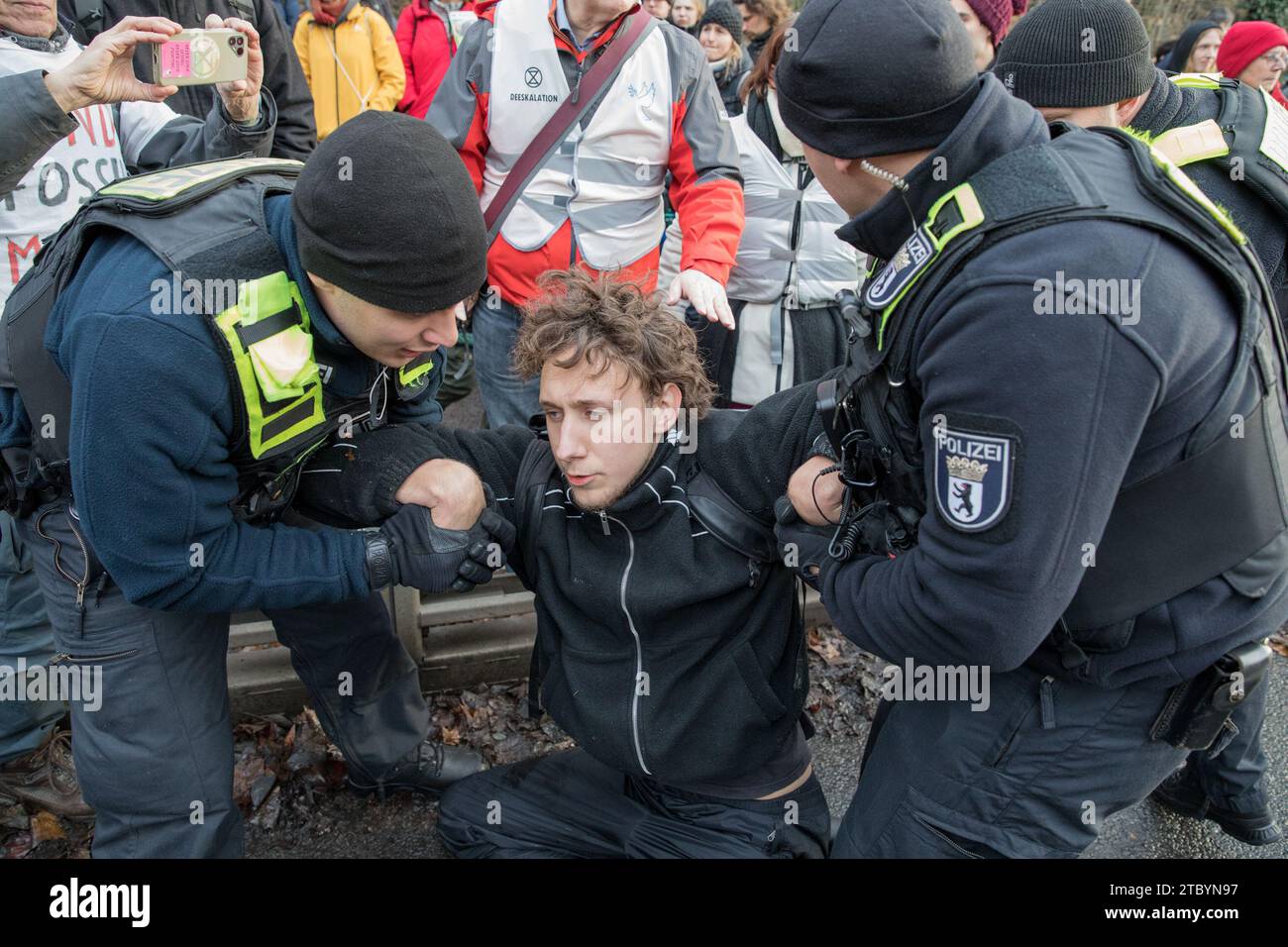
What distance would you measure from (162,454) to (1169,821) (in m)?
3.09

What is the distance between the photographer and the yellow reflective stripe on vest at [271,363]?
1.98 metres

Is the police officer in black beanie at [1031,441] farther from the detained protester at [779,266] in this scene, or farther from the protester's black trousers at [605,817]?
the detained protester at [779,266]

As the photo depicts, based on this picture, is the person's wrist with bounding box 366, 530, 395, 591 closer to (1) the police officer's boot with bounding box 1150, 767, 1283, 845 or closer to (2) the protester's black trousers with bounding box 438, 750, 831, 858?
(2) the protester's black trousers with bounding box 438, 750, 831, 858

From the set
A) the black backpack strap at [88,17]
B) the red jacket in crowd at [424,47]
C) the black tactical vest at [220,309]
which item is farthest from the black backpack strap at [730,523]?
the red jacket in crowd at [424,47]

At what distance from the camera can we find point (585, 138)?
3350mm

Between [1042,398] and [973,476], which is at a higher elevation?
[1042,398]

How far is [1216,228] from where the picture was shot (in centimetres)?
158

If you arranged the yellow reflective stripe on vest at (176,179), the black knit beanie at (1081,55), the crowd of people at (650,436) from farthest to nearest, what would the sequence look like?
the black knit beanie at (1081,55) < the yellow reflective stripe on vest at (176,179) < the crowd of people at (650,436)

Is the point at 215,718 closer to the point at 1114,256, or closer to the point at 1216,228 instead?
the point at 1114,256

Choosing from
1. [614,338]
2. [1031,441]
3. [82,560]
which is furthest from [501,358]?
[1031,441]

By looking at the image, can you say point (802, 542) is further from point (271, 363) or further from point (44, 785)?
point (44, 785)

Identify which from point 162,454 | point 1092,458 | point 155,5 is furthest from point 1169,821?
point 155,5

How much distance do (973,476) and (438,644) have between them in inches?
92.6

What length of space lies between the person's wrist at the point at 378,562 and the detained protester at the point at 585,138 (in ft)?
4.36
